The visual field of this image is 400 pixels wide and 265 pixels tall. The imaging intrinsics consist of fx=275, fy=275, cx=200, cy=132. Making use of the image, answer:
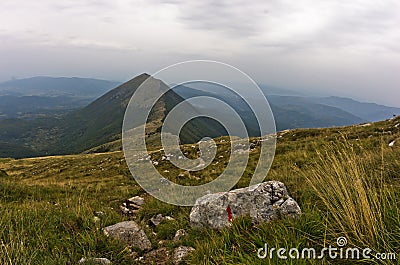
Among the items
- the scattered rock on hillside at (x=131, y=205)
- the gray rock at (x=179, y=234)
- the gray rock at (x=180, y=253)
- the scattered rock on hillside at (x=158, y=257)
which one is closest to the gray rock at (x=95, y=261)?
the scattered rock on hillside at (x=158, y=257)

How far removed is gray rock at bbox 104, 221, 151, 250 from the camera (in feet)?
20.0

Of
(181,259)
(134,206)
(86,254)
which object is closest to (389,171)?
(181,259)

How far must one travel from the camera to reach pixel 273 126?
7188mm

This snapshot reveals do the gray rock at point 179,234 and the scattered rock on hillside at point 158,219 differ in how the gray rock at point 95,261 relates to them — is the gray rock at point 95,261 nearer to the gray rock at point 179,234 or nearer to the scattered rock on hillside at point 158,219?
the gray rock at point 179,234

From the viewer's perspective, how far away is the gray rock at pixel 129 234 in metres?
6.11

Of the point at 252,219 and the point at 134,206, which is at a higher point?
the point at 252,219

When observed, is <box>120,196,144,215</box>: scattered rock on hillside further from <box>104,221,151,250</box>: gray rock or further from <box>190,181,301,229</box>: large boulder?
<box>190,181,301,229</box>: large boulder

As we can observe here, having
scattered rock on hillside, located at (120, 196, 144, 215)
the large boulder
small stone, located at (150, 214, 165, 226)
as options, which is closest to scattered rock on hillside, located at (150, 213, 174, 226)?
small stone, located at (150, 214, 165, 226)

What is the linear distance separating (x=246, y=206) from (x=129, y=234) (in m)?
2.76

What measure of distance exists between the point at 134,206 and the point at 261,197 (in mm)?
5918

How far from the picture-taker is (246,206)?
20.9ft

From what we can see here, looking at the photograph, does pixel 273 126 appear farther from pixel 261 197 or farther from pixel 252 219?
pixel 252 219

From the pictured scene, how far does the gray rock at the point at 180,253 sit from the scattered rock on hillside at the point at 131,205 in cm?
431

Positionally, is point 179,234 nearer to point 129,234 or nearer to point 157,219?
point 129,234
